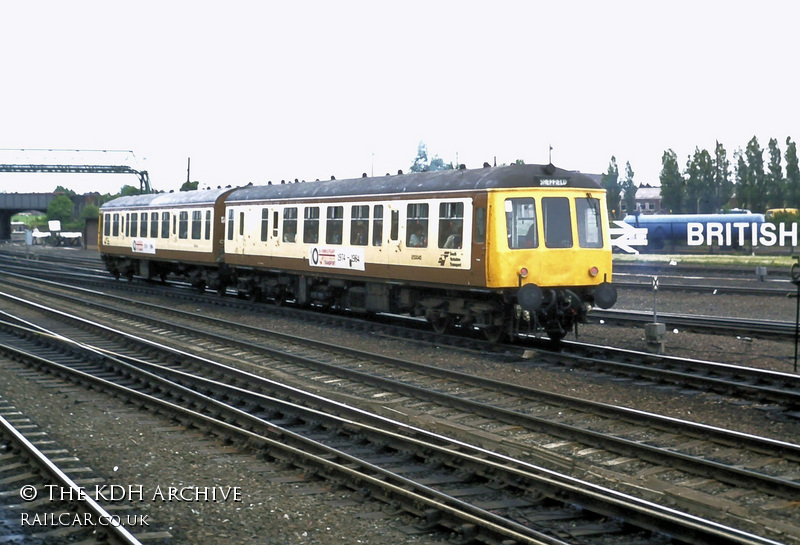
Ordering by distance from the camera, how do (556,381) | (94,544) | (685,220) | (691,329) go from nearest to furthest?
(94,544)
(556,381)
(691,329)
(685,220)

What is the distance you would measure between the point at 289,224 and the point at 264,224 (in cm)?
163

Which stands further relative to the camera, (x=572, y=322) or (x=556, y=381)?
(x=572, y=322)

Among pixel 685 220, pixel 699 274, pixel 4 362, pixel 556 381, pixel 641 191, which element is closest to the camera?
pixel 556 381

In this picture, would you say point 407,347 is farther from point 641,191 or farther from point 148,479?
point 641,191

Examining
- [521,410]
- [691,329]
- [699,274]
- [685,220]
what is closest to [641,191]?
[685,220]

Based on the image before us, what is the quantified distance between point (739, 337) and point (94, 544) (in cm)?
1402

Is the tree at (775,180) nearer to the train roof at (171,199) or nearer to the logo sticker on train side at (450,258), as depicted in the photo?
the train roof at (171,199)

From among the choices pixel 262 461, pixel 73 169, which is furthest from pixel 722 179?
pixel 262 461

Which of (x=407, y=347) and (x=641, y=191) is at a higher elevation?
(x=641, y=191)

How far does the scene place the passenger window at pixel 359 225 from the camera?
771 inches

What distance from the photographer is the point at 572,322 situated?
1659 cm

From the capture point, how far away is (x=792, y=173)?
243 feet

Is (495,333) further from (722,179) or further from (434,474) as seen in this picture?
(722,179)

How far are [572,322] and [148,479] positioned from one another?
32.5 ft
